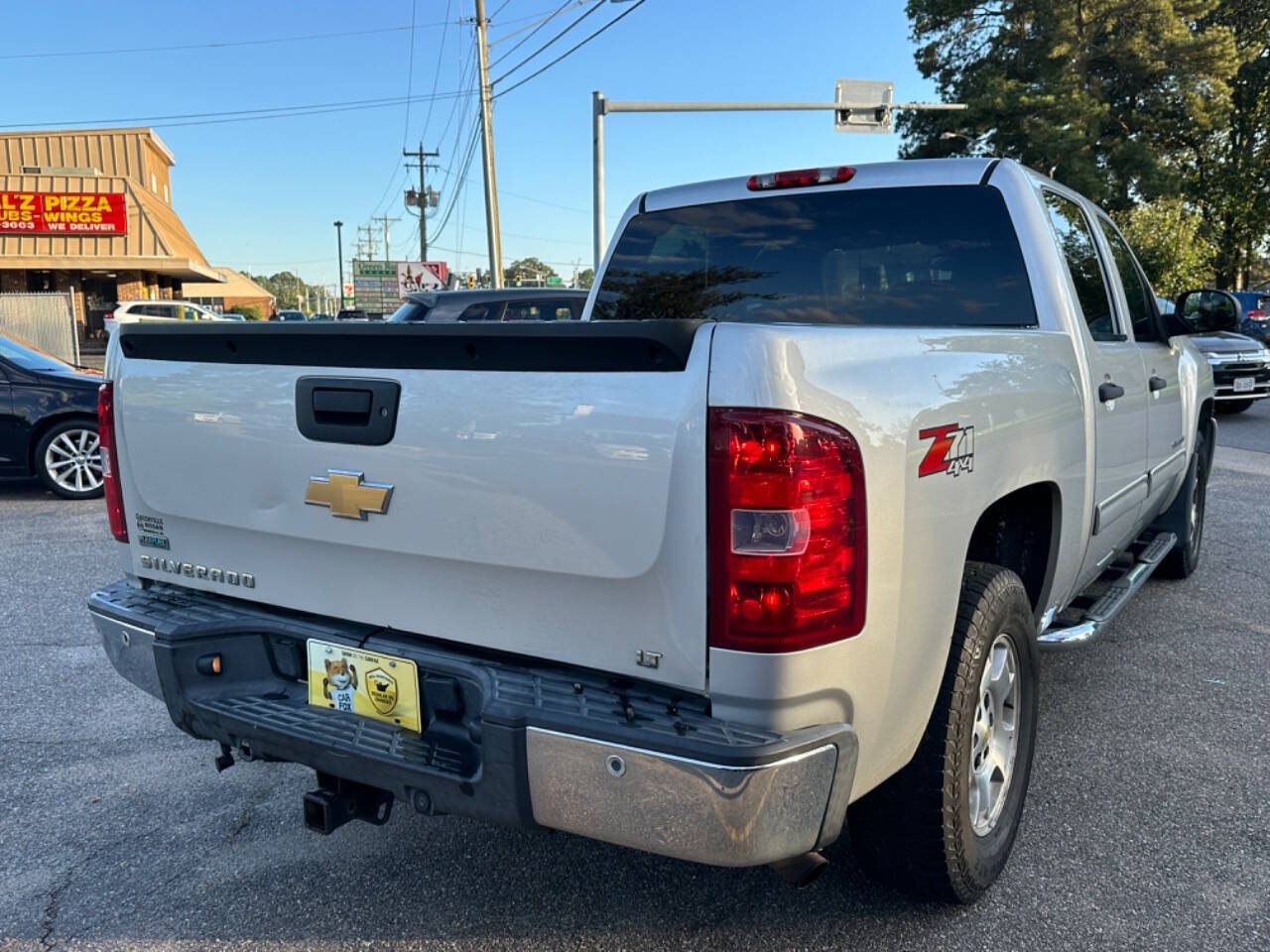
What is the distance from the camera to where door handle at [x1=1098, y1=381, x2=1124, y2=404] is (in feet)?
10.9

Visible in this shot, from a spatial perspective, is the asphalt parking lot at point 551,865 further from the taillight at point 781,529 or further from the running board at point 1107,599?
the taillight at point 781,529

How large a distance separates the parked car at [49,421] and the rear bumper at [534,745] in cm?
681

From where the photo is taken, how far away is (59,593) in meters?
5.72

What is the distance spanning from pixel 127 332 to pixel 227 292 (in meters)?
62.7

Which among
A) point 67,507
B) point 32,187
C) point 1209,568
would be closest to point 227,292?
point 32,187

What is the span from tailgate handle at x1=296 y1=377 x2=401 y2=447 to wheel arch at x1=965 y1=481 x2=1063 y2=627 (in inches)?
67.4

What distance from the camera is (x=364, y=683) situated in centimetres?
237

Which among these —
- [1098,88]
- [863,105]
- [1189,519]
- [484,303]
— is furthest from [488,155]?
[1098,88]

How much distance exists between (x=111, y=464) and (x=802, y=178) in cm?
255

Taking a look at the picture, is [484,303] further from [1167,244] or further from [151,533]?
[1167,244]

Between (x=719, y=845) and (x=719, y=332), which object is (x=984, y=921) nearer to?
(x=719, y=845)

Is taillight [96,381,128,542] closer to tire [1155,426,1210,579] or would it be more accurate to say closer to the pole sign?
tire [1155,426,1210,579]

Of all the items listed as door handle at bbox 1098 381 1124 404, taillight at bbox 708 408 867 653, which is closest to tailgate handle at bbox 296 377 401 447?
taillight at bbox 708 408 867 653

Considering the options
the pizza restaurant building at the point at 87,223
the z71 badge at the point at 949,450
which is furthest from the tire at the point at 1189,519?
the pizza restaurant building at the point at 87,223
